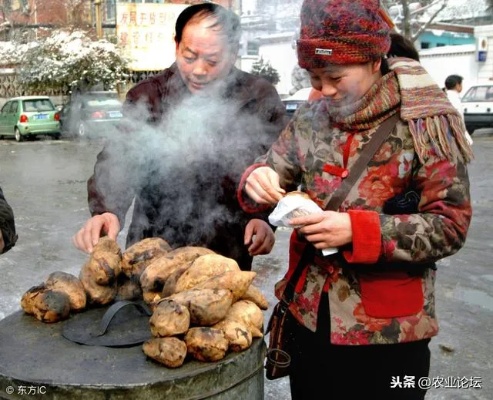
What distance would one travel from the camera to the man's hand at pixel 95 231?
2.16m

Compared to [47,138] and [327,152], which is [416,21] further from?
[327,152]

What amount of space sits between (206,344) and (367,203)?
0.58m

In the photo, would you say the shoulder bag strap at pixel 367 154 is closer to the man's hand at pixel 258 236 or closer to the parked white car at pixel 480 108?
the man's hand at pixel 258 236

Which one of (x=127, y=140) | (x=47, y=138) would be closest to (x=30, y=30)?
(x=47, y=138)

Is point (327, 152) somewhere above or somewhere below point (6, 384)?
above

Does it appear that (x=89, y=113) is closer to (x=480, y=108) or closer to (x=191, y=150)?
(x=480, y=108)

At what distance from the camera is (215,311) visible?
1594 mm

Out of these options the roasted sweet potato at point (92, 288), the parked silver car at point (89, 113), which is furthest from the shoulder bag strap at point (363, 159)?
the parked silver car at point (89, 113)

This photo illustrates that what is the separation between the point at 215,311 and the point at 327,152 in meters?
0.55

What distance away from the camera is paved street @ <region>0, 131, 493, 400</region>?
3654 mm

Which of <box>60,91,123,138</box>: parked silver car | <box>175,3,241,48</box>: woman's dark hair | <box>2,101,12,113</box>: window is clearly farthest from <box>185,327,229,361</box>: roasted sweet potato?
<box>2,101,12,113</box>: window

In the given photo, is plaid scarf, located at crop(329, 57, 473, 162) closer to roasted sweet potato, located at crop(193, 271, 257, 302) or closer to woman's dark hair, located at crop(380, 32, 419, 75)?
woman's dark hair, located at crop(380, 32, 419, 75)

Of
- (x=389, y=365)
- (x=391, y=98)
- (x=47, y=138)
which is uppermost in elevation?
(x=391, y=98)

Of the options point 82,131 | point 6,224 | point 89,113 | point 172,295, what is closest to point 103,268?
point 172,295
